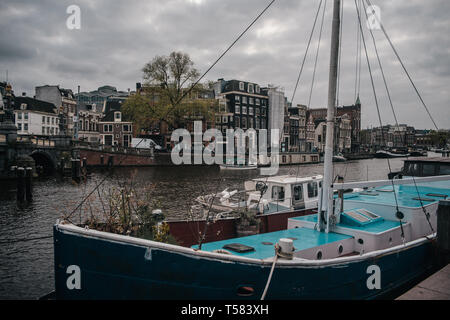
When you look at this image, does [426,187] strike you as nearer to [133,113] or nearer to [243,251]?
[243,251]

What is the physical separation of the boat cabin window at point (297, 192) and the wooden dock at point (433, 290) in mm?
7305

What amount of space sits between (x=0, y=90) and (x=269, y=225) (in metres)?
52.2

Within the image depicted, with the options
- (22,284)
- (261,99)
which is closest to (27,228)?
(22,284)

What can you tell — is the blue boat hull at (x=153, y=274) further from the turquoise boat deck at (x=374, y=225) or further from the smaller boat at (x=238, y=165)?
the smaller boat at (x=238, y=165)

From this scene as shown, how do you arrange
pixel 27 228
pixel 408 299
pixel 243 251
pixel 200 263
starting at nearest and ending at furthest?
pixel 408 299, pixel 200 263, pixel 243 251, pixel 27 228

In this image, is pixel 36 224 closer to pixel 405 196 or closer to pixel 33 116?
pixel 405 196

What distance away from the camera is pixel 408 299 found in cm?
427

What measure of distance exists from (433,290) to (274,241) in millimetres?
3064

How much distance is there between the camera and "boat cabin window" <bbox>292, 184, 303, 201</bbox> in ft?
40.5

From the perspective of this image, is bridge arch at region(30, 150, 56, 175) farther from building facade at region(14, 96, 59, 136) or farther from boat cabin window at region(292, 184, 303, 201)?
boat cabin window at region(292, 184, 303, 201)

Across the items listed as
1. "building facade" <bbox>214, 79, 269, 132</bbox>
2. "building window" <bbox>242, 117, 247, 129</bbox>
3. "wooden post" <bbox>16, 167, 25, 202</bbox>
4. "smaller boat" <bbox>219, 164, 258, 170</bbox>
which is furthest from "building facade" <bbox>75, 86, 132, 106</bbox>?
"wooden post" <bbox>16, 167, 25, 202</bbox>

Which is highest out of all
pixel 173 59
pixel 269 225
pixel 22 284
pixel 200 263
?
pixel 173 59

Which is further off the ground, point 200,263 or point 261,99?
point 261,99

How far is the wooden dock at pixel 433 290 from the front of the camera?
4.34 meters
